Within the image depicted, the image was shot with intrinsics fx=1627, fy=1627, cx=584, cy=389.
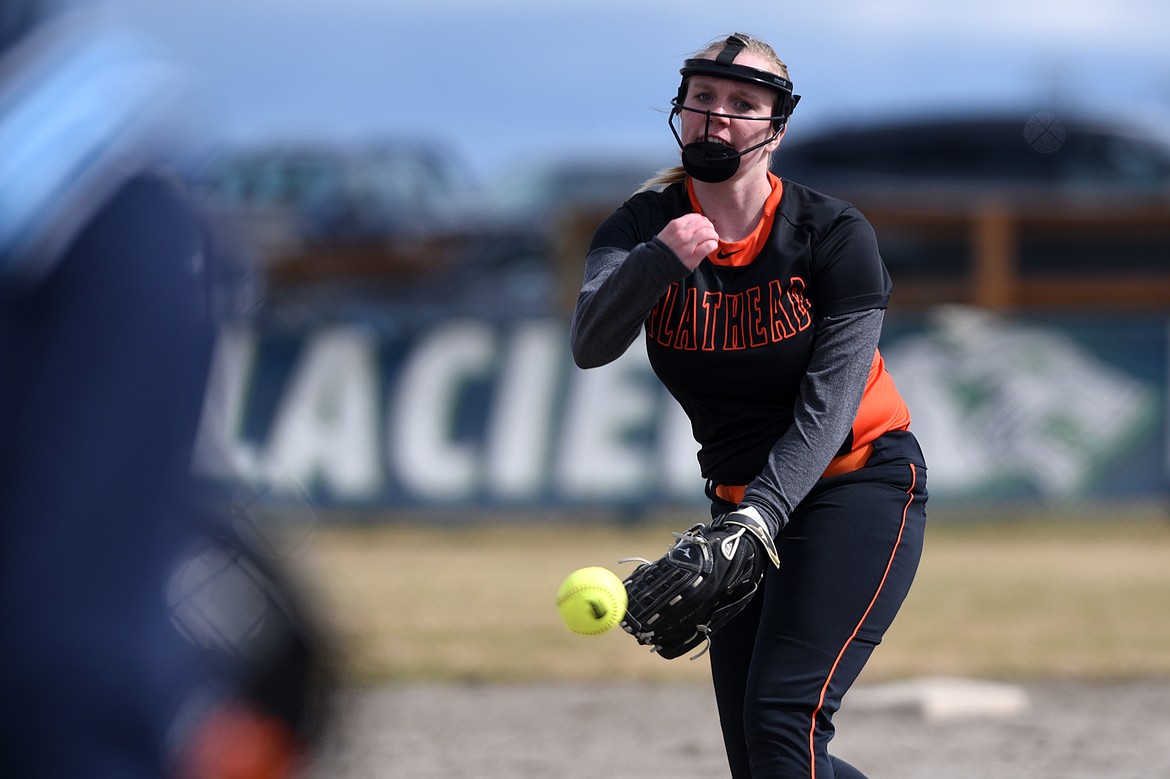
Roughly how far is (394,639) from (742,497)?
607 cm

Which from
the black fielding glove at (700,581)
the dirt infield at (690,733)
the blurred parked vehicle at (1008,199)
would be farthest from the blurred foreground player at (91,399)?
the blurred parked vehicle at (1008,199)

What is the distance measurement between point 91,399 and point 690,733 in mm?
5970

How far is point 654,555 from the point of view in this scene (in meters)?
11.9

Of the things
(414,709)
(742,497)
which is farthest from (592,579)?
(414,709)

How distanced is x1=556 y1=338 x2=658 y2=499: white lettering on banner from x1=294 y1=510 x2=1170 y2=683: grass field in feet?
1.20

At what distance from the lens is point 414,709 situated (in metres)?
7.61

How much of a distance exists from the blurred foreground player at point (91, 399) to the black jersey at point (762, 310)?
2355 mm

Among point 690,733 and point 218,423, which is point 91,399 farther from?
point 690,733

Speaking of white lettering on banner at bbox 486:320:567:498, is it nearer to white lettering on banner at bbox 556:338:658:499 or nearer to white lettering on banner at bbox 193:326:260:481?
white lettering on banner at bbox 556:338:658:499

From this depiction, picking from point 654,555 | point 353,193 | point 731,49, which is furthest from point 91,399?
point 353,193

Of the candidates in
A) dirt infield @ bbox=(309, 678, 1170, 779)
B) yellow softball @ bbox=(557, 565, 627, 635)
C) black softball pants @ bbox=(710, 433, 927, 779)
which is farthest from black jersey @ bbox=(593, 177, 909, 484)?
dirt infield @ bbox=(309, 678, 1170, 779)

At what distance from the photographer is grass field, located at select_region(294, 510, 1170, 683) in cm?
866

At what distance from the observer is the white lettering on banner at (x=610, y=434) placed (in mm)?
13977

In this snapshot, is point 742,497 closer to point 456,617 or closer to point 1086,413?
point 456,617
